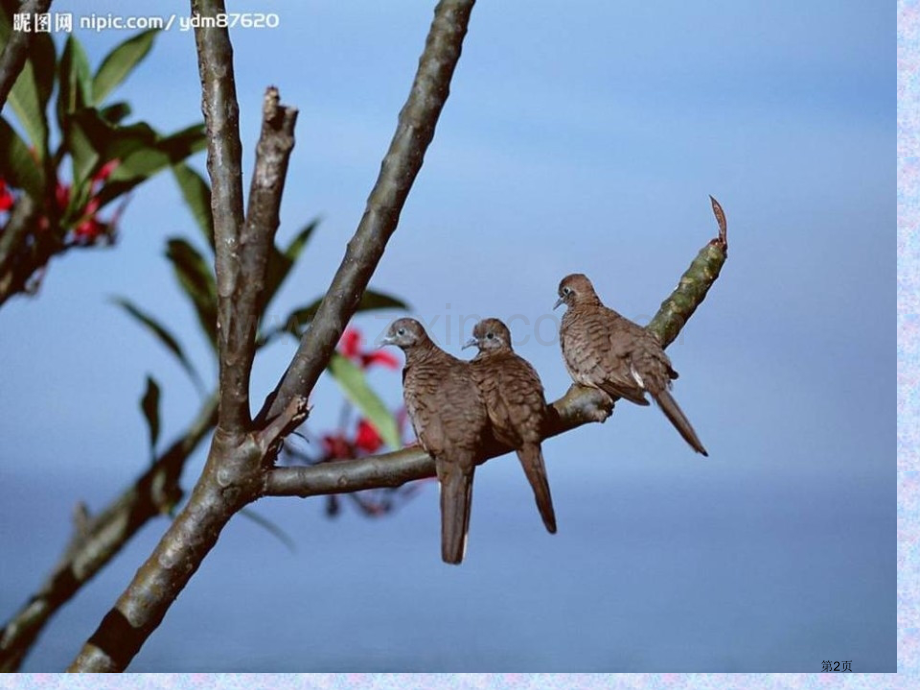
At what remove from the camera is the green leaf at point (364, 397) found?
73.7 inches

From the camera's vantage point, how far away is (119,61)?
6.58 feet

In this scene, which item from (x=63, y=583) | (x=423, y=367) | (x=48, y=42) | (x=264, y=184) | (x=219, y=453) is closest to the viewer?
(x=264, y=184)

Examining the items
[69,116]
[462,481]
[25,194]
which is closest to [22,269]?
[25,194]

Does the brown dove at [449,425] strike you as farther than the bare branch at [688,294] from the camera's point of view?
No

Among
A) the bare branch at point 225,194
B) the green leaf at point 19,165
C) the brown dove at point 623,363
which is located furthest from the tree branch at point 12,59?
the brown dove at point 623,363

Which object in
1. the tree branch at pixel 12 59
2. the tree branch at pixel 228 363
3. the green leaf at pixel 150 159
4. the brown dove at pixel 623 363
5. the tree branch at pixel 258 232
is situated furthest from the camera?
the green leaf at pixel 150 159

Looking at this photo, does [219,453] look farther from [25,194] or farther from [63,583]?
[25,194]

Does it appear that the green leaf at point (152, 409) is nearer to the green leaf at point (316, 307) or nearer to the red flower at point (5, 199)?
the green leaf at point (316, 307)

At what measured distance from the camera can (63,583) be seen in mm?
1819

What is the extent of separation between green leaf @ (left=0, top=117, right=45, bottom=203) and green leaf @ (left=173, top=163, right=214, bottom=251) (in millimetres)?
202

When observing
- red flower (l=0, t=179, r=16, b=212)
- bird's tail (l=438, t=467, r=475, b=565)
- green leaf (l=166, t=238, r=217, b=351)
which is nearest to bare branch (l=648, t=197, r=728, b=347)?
bird's tail (l=438, t=467, r=475, b=565)

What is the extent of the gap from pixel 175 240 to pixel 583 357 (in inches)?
26.4

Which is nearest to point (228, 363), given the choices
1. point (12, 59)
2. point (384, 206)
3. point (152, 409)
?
point (384, 206)

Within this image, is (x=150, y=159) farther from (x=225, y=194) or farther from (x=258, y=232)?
(x=258, y=232)
